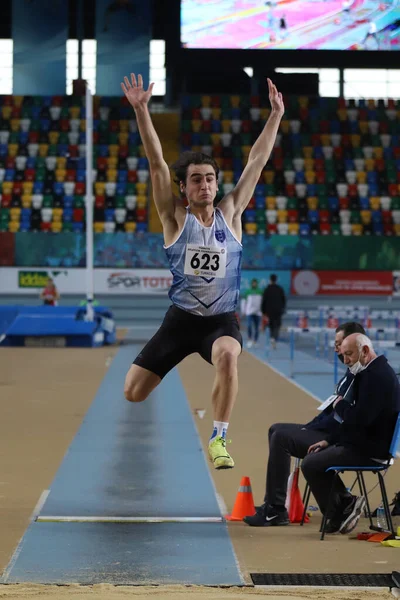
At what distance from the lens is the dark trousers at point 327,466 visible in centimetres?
698

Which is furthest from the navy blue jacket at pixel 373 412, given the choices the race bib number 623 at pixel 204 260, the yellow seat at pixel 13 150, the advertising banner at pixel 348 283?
the yellow seat at pixel 13 150

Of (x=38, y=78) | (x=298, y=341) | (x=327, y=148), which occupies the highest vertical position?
(x=38, y=78)

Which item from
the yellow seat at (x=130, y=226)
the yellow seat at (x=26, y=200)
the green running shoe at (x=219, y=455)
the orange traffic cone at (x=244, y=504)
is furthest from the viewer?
the yellow seat at (x=26, y=200)

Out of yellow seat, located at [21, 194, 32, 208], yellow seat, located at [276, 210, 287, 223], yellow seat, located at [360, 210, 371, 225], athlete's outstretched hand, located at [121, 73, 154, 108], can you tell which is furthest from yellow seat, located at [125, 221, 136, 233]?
athlete's outstretched hand, located at [121, 73, 154, 108]

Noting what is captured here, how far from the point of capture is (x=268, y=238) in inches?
1324

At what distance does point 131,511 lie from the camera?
7.62 meters

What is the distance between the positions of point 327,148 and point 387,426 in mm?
32825

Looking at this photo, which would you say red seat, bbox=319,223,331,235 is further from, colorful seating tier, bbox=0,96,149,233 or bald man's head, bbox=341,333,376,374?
bald man's head, bbox=341,333,376,374

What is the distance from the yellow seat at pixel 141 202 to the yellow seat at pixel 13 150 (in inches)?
194

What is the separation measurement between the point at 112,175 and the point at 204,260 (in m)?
31.5

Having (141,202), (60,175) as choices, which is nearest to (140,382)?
(141,202)

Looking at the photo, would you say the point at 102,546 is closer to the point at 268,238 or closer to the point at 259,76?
the point at 268,238

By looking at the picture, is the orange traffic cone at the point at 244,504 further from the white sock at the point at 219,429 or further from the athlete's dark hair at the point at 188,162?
the athlete's dark hair at the point at 188,162

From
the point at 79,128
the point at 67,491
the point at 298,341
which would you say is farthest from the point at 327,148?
the point at 67,491
